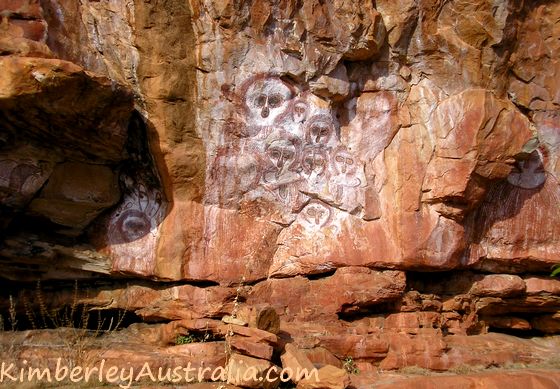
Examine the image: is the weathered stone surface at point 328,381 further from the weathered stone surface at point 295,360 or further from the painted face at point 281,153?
the painted face at point 281,153

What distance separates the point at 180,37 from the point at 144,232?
103 inches

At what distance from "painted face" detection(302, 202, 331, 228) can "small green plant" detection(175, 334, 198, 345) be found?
213 cm

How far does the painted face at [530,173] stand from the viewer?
8.64 meters

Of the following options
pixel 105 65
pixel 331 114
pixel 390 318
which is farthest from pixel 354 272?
pixel 105 65

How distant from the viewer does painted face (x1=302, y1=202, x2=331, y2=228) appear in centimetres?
813

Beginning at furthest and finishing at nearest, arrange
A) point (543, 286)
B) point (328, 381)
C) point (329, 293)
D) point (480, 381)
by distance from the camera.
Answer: point (543, 286), point (329, 293), point (480, 381), point (328, 381)

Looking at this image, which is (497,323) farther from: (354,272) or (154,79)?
(154,79)

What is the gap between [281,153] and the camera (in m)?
8.14

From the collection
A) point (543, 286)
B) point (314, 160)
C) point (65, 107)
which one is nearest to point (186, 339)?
point (314, 160)

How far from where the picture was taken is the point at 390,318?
26.2 feet

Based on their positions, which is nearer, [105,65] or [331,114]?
[105,65]

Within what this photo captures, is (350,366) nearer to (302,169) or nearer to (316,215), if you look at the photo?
(316,215)

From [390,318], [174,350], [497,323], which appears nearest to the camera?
[174,350]

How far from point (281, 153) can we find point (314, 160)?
0.48 metres
